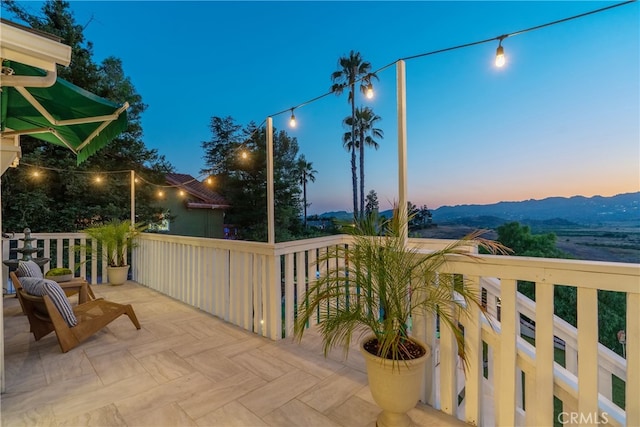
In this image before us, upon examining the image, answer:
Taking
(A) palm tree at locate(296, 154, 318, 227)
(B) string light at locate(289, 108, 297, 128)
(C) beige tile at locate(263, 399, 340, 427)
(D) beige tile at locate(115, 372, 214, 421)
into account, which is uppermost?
(A) palm tree at locate(296, 154, 318, 227)

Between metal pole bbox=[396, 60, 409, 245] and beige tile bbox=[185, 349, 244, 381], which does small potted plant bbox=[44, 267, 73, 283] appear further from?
metal pole bbox=[396, 60, 409, 245]

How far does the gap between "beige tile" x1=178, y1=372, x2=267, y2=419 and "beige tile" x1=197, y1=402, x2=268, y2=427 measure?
2.0 inches

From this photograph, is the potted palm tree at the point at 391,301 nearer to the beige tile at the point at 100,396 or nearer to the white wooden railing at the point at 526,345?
the white wooden railing at the point at 526,345

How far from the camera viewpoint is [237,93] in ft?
47.6

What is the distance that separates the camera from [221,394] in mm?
1902

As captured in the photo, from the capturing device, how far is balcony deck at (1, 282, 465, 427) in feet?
5.52

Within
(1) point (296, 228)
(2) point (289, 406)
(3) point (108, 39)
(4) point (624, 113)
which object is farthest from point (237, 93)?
(2) point (289, 406)

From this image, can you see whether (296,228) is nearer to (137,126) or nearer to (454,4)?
(137,126)

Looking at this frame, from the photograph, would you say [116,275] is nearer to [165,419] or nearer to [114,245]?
[114,245]

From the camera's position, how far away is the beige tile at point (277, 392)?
5.84 feet

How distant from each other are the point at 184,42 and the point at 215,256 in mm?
9856

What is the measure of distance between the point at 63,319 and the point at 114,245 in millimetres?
2740

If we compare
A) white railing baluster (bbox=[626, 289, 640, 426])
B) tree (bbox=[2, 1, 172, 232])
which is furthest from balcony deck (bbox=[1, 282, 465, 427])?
tree (bbox=[2, 1, 172, 232])

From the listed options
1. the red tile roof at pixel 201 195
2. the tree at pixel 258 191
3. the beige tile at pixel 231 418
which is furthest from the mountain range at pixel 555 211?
the tree at pixel 258 191
